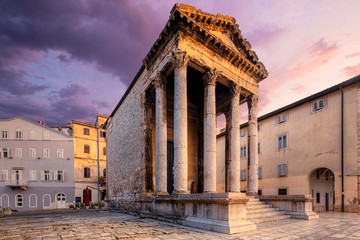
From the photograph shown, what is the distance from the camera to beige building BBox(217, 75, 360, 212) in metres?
13.2

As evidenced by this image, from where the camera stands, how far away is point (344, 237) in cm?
558

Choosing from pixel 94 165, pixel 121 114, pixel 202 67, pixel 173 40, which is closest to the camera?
pixel 173 40

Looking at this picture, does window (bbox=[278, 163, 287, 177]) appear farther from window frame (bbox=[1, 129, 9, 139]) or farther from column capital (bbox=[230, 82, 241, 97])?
window frame (bbox=[1, 129, 9, 139])

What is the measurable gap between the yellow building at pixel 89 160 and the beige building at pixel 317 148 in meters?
21.4

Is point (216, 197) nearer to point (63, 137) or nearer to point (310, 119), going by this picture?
point (310, 119)

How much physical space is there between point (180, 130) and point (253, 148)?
603 centimetres

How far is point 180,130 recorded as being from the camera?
9078 millimetres

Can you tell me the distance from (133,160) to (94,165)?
61.1ft

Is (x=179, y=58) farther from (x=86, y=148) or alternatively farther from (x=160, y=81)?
(x=86, y=148)

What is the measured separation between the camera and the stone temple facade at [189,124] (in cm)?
766

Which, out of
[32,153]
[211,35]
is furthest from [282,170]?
[32,153]

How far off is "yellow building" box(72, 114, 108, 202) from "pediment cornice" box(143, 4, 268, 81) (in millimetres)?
20731

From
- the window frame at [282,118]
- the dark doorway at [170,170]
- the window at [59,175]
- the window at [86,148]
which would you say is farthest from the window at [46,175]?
the window frame at [282,118]

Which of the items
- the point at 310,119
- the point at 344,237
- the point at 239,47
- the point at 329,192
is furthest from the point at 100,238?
the point at 329,192
